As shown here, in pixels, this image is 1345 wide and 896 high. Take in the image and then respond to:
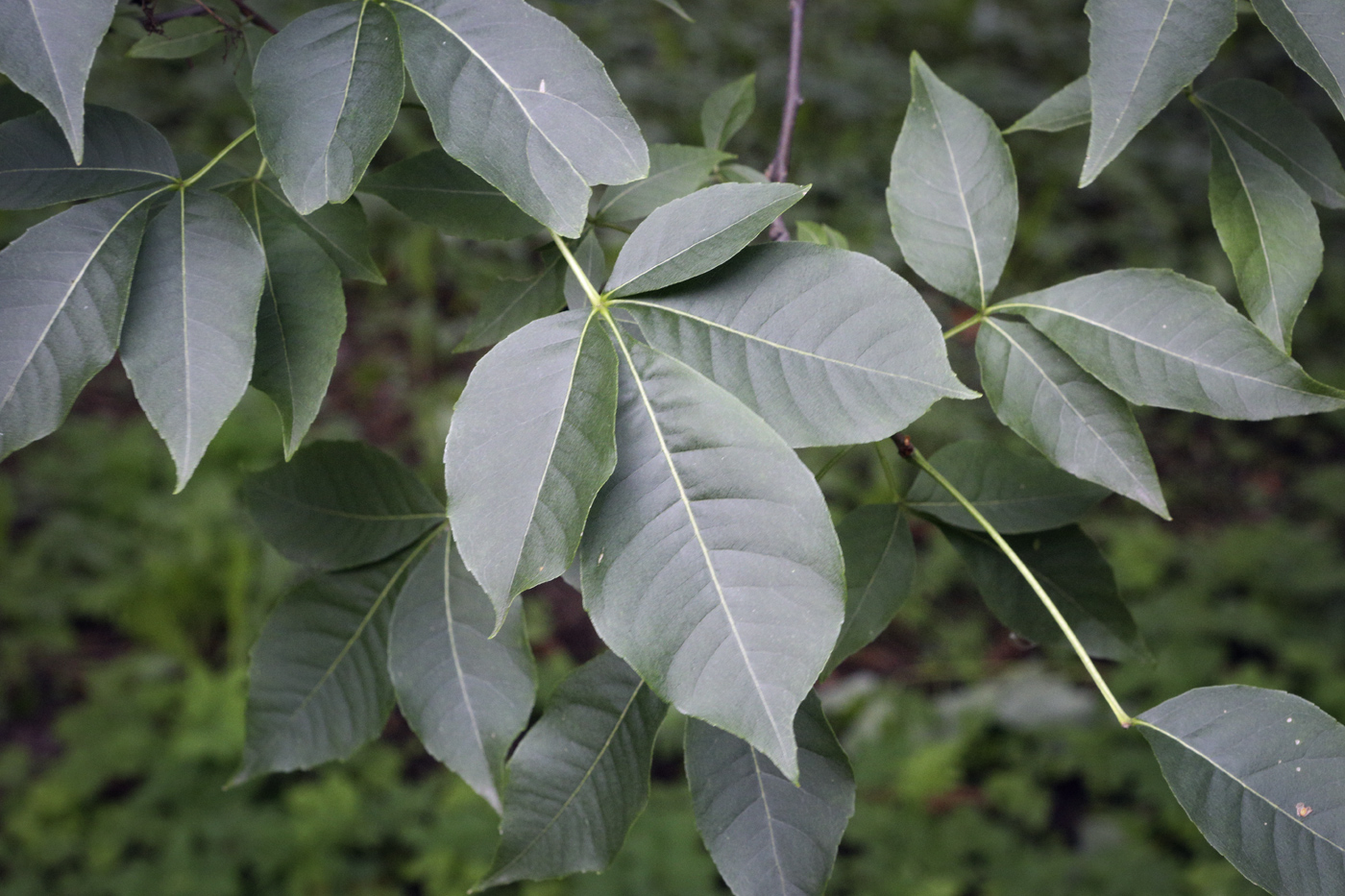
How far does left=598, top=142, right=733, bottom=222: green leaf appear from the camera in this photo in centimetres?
76

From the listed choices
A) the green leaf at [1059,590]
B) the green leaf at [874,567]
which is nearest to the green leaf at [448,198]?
the green leaf at [874,567]

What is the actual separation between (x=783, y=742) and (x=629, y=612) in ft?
0.34

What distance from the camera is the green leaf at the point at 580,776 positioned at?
0.65 meters

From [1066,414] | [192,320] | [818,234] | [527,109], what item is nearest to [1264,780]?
[1066,414]

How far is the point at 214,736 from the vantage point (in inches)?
97.8

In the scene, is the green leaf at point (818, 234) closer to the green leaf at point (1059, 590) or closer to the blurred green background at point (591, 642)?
the green leaf at point (1059, 590)

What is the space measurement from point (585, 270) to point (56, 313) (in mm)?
328

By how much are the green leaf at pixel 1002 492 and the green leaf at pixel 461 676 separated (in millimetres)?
366

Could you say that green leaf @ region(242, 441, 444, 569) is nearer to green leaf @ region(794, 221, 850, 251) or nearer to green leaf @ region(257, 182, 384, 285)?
green leaf @ region(257, 182, 384, 285)

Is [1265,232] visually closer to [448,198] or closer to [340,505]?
[448,198]

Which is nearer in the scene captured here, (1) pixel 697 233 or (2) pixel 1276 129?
(1) pixel 697 233

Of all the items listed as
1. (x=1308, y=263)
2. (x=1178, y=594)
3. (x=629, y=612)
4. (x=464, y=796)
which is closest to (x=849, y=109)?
(x=1178, y=594)

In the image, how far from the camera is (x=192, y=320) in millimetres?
560

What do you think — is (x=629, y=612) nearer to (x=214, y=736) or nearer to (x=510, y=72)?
(x=510, y=72)
